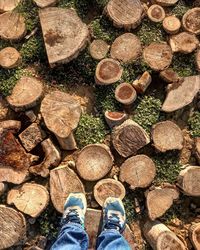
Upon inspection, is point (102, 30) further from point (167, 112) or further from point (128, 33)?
point (167, 112)

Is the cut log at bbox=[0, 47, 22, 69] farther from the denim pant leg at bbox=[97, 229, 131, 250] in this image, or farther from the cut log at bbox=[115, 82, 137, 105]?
the denim pant leg at bbox=[97, 229, 131, 250]

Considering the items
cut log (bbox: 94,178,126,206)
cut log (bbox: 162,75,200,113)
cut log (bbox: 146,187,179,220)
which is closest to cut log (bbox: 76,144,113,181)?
cut log (bbox: 94,178,126,206)

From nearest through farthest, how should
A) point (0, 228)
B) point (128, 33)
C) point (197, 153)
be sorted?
point (0, 228), point (197, 153), point (128, 33)

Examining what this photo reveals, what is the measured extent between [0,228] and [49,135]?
165 centimetres

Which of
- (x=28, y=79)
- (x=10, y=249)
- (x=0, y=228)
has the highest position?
(x=28, y=79)

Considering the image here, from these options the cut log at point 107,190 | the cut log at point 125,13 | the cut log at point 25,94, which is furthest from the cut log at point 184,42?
the cut log at point 107,190

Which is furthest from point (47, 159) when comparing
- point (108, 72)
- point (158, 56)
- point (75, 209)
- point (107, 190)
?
point (158, 56)

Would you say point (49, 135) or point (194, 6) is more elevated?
point (194, 6)

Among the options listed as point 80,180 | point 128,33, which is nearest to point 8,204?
point 80,180

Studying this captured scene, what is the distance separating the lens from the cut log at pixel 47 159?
6.67 m

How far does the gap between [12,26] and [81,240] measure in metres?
3.98

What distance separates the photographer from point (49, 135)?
6.91m

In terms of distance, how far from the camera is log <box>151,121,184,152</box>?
6.89 m

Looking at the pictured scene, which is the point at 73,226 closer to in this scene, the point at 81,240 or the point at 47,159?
the point at 81,240
